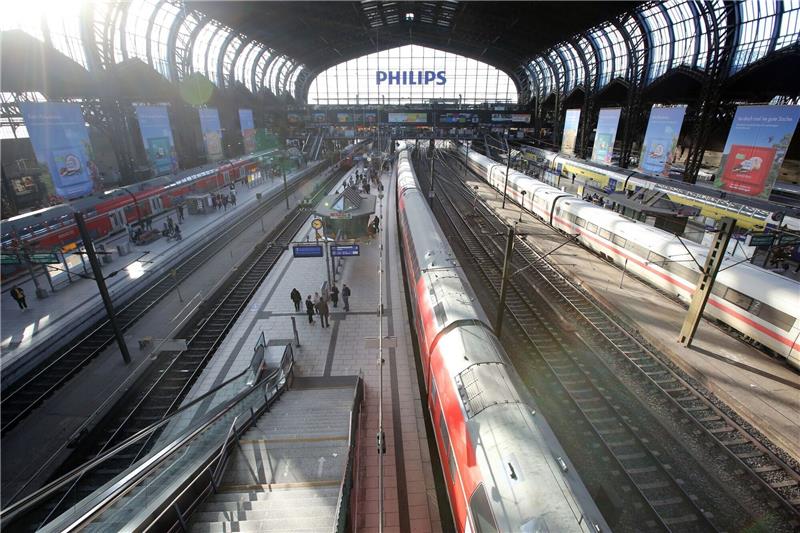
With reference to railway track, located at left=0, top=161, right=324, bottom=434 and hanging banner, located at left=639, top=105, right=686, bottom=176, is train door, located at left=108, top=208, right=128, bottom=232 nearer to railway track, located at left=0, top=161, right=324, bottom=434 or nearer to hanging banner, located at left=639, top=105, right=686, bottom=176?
railway track, located at left=0, top=161, right=324, bottom=434

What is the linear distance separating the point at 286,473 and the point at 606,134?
158ft

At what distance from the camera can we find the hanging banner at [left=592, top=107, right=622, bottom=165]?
41.0m

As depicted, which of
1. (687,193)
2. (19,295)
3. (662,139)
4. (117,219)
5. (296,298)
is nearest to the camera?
(296,298)

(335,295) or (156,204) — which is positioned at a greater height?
(156,204)

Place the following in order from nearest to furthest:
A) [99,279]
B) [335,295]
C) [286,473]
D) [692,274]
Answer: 1. [286,473]
2. [99,279]
3. [692,274]
4. [335,295]

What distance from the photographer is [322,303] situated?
55.7ft

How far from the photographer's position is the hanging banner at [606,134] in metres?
41.0

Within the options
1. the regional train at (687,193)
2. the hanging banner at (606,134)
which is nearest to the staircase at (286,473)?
the regional train at (687,193)

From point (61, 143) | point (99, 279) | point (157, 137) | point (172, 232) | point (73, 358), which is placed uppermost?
point (157, 137)

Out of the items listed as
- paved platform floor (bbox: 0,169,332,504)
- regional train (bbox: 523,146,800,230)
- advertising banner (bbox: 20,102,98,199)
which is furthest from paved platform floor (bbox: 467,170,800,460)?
advertising banner (bbox: 20,102,98,199)

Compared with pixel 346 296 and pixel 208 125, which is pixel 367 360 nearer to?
pixel 346 296

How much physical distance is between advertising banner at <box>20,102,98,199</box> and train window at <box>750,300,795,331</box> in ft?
129

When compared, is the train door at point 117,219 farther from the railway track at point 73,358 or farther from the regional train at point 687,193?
the regional train at point 687,193

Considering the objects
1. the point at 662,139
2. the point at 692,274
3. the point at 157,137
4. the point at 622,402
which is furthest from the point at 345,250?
the point at 662,139
